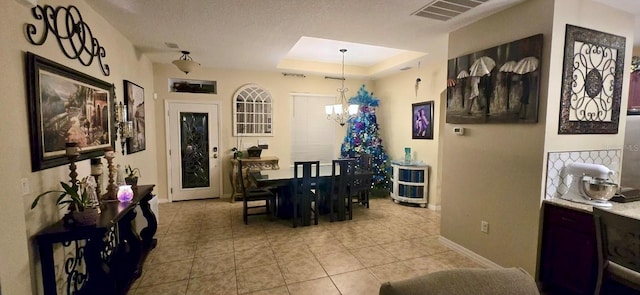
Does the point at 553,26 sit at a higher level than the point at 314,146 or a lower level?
higher

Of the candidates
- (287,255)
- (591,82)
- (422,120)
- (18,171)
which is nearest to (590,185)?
(591,82)

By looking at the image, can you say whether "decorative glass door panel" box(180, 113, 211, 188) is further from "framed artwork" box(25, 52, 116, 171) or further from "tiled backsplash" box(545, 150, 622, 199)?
"tiled backsplash" box(545, 150, 622, 199)

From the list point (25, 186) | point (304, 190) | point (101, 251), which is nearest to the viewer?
point (25, 186)

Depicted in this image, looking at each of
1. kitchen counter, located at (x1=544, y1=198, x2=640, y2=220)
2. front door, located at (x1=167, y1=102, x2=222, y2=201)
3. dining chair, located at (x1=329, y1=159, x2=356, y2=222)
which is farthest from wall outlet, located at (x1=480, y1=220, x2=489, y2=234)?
front door, located at (x1=167, y1=102, x2=222, y2=201)

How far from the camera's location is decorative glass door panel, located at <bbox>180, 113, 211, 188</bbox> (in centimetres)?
532

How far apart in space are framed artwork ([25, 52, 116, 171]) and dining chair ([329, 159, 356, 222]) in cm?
279

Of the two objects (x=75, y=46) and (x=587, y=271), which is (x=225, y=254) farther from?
(x=587, y=271)

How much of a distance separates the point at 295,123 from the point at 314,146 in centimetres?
66

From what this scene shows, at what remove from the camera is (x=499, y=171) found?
2.72 m

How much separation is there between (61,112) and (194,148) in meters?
3.33

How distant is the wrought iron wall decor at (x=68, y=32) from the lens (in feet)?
6.21

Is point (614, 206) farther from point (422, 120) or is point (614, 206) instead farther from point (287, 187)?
point (287, 187)

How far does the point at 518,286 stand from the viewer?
1.12m

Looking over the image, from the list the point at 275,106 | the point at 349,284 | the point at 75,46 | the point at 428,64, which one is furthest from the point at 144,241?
the point at 428,64
